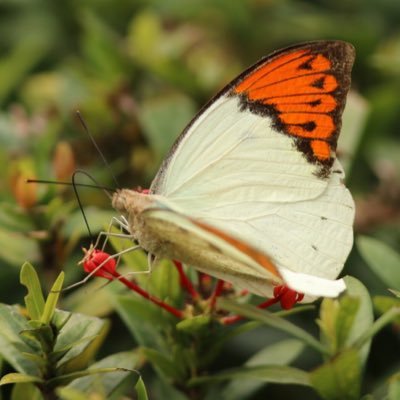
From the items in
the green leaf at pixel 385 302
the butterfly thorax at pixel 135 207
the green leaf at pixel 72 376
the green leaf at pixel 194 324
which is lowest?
the green leaf at pixel 72 376

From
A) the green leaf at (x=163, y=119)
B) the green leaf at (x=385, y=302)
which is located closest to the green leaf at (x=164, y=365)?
the green leaf at (x=385, y=302)

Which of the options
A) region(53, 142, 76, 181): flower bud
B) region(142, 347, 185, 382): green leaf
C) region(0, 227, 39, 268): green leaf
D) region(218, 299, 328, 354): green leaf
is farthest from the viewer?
region(53, 142, 76, 181): flower bud

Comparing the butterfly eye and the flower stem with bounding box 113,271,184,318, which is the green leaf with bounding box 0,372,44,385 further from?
the butterfly eye

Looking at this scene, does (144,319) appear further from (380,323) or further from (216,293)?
(380,323)

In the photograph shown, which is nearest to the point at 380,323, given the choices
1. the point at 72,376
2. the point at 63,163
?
the point at 72,376

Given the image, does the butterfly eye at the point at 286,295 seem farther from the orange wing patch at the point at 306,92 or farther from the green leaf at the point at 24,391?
the green leaf at the point at 24,391

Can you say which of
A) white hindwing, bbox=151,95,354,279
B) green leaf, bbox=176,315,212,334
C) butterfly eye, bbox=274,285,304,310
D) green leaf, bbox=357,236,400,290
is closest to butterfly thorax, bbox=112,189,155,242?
white hindwing, bbox=151,95,354,279
